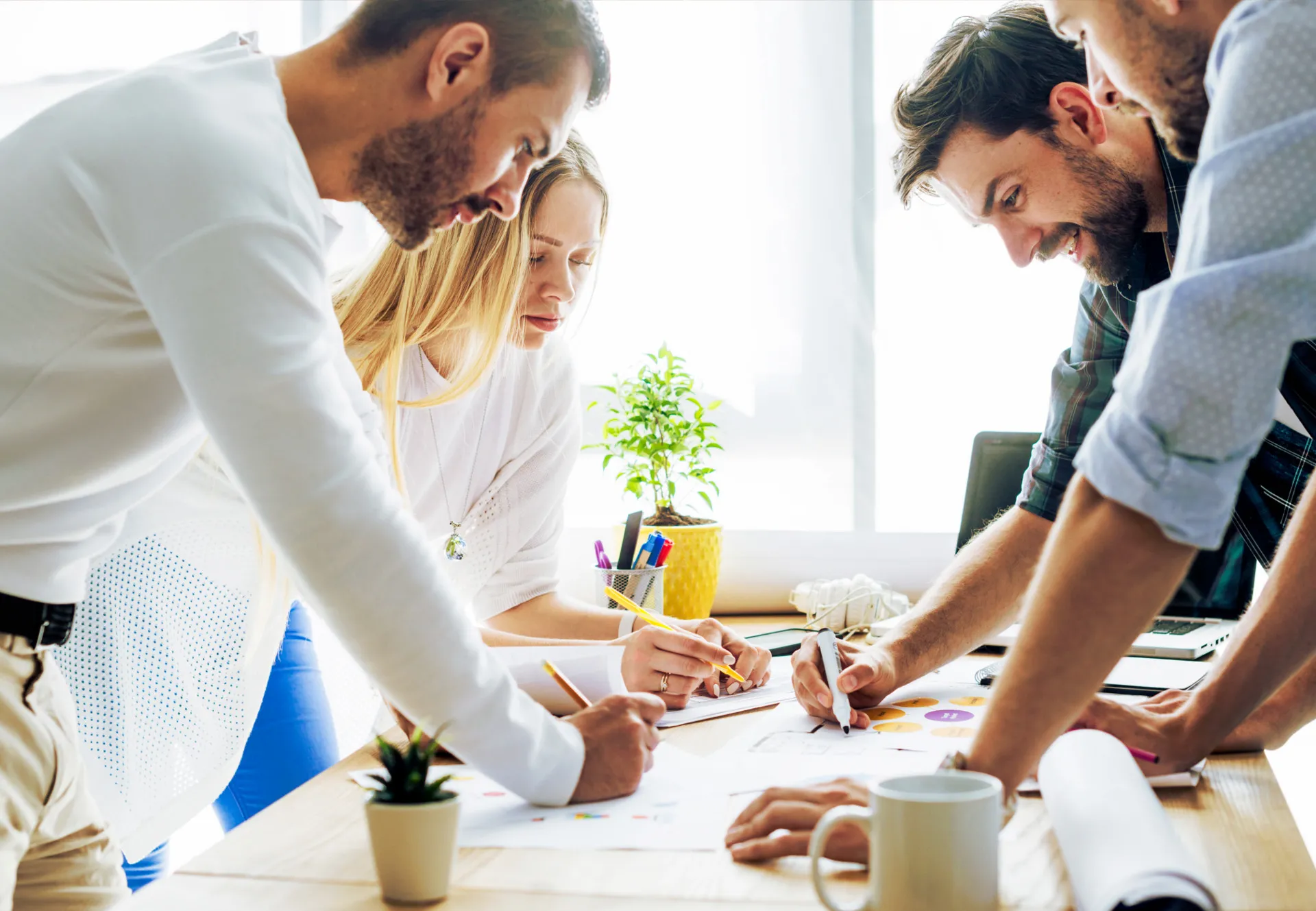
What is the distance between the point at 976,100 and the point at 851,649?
0.76 meters

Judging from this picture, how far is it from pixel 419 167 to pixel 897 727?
0.75 meters

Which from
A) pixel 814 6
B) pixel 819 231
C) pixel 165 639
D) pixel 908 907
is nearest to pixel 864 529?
pixel 819 231

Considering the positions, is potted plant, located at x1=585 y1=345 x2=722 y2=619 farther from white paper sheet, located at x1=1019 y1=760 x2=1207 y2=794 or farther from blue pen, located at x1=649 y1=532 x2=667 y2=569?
white paper sheet, located at x1=1019 y1=760 x2=1207 y2=794

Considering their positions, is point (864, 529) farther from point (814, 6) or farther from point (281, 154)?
point (281, 154)

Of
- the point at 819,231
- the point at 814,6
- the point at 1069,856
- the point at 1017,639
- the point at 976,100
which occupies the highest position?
the point at 814,6

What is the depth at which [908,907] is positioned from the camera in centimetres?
67

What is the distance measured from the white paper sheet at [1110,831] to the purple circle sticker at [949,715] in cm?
27

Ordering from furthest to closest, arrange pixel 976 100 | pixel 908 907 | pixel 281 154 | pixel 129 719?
1. pixel 976 100
2. pixel 129 719
3. pixel 281 154
4. pixel 908 907

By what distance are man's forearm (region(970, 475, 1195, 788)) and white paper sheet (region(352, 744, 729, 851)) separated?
0.25 m

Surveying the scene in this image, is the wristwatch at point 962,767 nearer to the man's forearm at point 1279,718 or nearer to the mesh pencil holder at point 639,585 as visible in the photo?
the man's forearm at point 1279,718

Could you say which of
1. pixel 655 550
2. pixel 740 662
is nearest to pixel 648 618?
pixel 740 662

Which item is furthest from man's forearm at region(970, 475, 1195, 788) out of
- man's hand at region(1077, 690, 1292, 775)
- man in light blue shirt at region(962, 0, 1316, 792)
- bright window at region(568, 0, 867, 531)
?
bright window at region(568, 0, 867, 531)

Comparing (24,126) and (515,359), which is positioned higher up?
(24,126)

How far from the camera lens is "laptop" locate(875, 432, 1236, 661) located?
1561 mm
